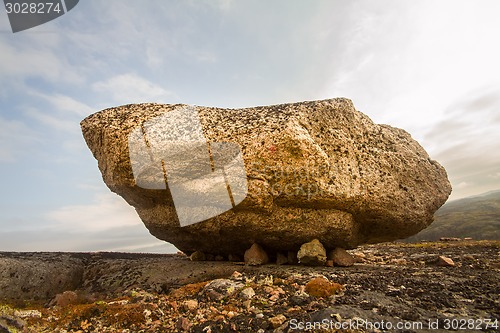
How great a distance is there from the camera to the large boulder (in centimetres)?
1419

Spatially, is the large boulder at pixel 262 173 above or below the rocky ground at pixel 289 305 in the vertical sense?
above

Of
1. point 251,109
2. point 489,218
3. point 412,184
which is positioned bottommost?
point 489,218

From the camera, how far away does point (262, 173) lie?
557 inches

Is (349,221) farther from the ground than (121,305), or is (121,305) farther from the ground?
(349,221)

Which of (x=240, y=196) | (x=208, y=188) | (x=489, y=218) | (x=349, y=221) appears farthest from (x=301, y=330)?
(x=489, y=218)

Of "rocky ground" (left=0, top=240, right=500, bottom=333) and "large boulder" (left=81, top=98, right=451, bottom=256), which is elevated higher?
"large boulder" (left=81, top=98, right=451, bottom=256)

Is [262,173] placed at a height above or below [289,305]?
above

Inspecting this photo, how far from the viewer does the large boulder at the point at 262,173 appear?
14.2m

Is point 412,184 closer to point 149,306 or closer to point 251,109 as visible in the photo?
point 251,109

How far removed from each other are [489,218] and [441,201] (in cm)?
10051

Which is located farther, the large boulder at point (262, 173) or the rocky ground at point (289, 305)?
the large boulder at point (262, 173)

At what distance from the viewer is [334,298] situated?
9422mm

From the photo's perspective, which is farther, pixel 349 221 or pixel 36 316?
pixel 349 221

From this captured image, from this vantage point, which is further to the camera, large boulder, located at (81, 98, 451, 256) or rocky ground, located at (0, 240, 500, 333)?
large boulder, located at (81, 98, 451, 256)
